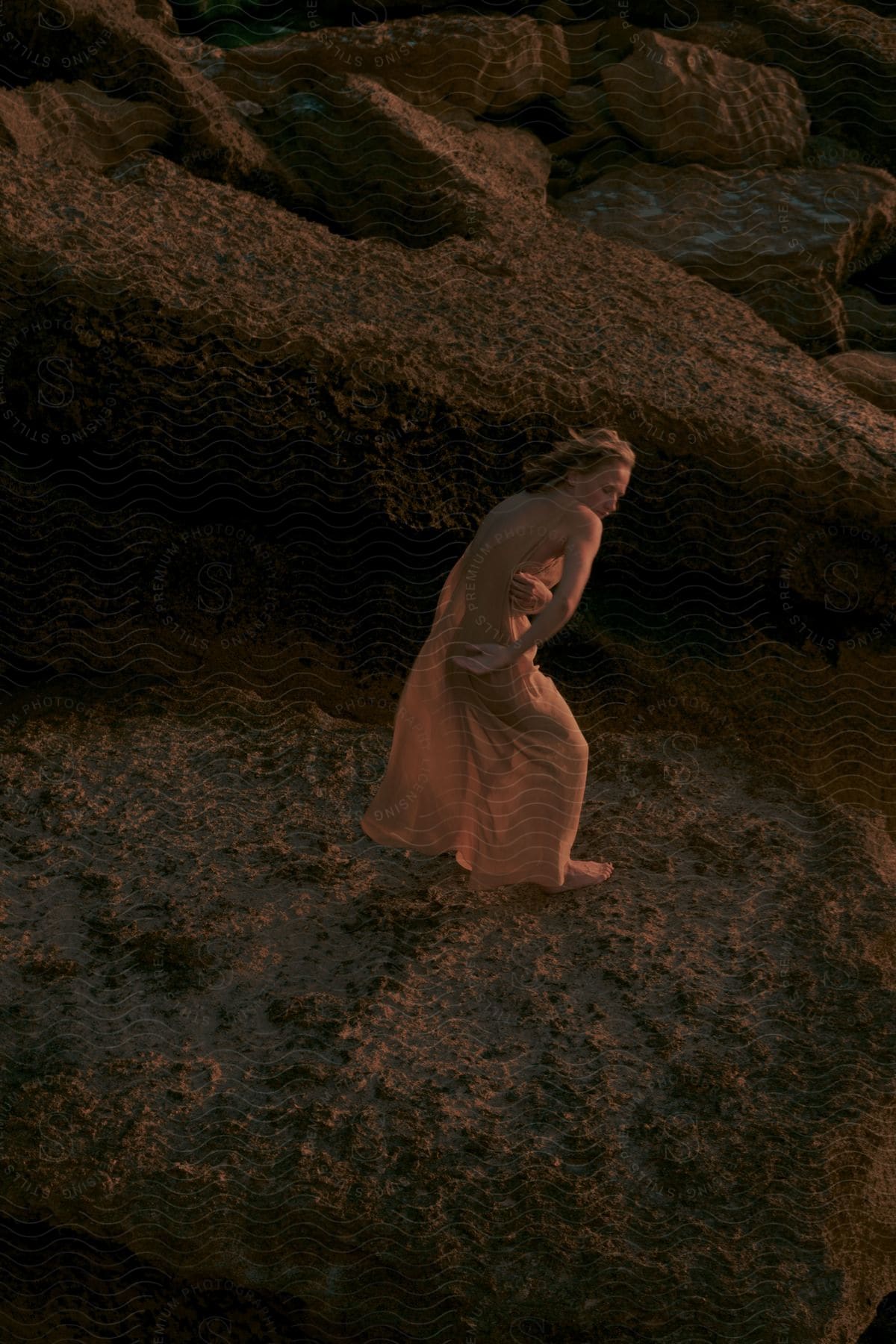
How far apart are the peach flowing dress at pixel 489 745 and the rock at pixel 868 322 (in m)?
4.12

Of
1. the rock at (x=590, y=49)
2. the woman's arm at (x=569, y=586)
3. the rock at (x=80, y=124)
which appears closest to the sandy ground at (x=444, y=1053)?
the woman's arm at (x=569, y=586)

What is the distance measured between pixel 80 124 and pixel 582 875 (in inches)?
167

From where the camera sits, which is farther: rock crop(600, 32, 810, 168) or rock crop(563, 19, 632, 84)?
rock crop(563, 19, 632, 84)

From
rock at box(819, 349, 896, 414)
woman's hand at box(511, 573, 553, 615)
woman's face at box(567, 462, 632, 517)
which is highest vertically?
woman's face at box(567, 462, 632, 517)

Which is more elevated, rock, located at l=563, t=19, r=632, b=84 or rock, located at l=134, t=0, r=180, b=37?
rock, located at l=563, t=19, r=632, b=84

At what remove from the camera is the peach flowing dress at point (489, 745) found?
4.54 meters

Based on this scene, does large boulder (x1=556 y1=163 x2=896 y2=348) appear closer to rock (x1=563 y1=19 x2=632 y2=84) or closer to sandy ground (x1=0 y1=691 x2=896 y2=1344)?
rock (x1=563 y1=19 x2=632 y2=84)

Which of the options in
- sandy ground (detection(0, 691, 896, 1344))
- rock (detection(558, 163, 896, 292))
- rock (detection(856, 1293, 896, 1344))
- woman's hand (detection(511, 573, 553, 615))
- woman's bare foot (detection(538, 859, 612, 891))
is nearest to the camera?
sandy ground (detection(0, 691, 896, 1344))

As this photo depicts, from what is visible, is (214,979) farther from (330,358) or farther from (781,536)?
(781,536)

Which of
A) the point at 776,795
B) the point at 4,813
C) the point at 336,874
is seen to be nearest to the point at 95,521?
the point at 4,813

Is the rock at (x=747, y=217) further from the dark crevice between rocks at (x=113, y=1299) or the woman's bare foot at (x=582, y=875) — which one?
the dark crevice between rocks at (x=113, y=1299)

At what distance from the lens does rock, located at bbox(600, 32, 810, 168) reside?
340 inches

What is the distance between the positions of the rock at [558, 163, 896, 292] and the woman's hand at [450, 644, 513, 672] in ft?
12.5

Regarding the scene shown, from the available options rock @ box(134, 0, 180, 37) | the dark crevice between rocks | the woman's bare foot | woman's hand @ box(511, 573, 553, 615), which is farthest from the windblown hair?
rock @ box(134, 0, 180, 37)
